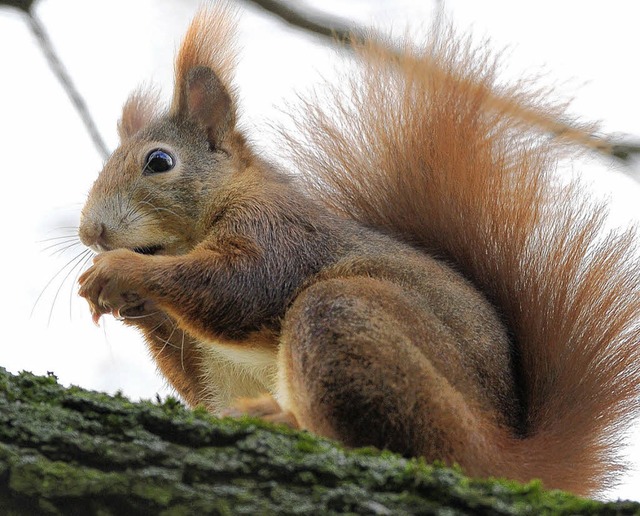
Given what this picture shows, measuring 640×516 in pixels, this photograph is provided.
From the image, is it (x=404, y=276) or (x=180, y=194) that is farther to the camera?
(x=180, y=194)

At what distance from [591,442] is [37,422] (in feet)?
3.71

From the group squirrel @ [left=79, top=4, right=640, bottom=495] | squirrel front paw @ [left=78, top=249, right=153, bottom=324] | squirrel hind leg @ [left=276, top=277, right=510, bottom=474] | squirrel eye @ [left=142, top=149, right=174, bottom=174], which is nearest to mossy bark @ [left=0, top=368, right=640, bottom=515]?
squirrel hind leg @ [left=276, top=277, right=510, bottom=474]

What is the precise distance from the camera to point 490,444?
1.56 meters

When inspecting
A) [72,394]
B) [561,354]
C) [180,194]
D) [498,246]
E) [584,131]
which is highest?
[584,131]

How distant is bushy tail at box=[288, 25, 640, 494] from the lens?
5.82 feet

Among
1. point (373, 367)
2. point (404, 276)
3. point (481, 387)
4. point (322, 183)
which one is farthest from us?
point (322, 183)

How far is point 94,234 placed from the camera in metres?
2.06

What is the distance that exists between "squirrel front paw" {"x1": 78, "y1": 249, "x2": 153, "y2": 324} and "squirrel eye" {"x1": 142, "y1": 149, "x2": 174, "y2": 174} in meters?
0.36

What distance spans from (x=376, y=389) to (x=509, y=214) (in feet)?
2.46

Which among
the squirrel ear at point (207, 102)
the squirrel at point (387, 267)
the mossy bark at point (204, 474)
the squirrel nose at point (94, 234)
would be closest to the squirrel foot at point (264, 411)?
the squirrel at point (387, 267)

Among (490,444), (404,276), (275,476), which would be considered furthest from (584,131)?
(275,476)

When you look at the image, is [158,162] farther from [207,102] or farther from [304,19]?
[304,19]

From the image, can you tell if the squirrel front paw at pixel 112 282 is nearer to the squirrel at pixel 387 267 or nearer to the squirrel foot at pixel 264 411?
the squirrel at pixel 387 267

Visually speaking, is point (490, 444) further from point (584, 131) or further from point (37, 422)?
point (584, 131)
